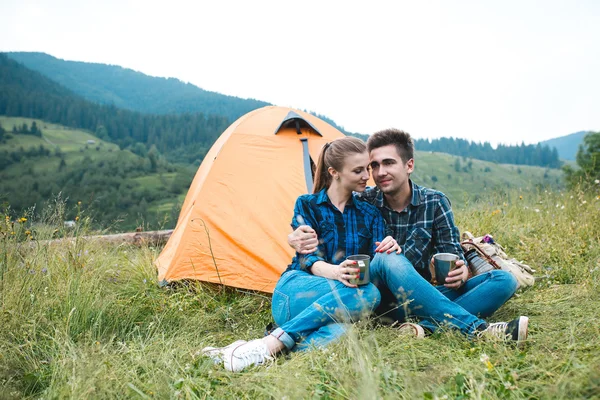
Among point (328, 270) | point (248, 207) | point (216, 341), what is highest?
point (248, 207)

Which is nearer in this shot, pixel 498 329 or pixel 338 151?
pixel 498 329

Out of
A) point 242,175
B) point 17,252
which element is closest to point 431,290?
point 242,175

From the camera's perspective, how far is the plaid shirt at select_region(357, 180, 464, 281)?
2.84 meters

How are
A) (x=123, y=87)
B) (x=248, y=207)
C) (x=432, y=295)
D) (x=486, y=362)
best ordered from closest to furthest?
(x=486, y=362) → (x=432, y=295) → (x=248, y=207) → (x=123, y=87)

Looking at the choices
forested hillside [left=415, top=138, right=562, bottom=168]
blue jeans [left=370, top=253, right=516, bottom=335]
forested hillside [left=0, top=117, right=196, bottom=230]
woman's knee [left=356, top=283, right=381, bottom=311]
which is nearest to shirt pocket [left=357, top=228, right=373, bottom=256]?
blue jeans [left=370, top=253, right=516, bottom=335]

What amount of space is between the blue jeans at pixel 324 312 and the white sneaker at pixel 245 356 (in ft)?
0.40

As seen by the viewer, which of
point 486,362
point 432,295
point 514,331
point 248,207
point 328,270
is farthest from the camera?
point 248,207

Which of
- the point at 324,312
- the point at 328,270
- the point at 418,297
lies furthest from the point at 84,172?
the point at 418,297

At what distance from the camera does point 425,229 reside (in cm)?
286

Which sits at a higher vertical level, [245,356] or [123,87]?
[123,87]

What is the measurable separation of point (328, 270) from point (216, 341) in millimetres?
1079

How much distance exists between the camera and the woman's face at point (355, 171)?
9.09ft

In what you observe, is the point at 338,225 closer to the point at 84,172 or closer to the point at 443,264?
the point at 443,264

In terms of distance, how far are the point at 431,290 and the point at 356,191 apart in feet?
2.98
